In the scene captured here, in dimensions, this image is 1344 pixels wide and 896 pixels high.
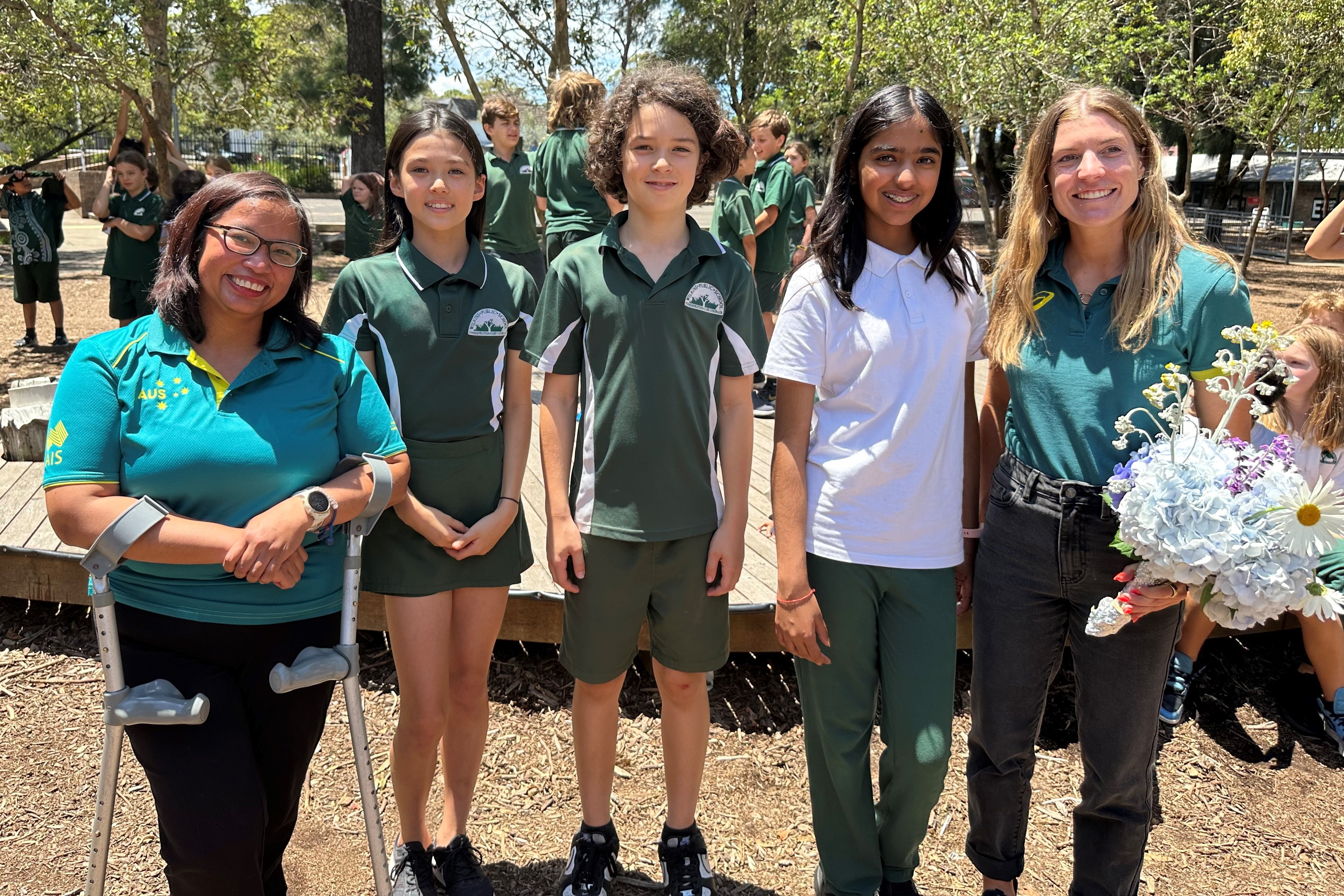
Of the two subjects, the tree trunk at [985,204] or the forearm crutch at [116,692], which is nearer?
the forearm crutch at [116,692]

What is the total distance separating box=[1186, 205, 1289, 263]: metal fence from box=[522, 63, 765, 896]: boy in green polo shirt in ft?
65.2

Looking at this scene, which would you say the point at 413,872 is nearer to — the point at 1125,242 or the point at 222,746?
the point at 222,746

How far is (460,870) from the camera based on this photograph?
2797mm

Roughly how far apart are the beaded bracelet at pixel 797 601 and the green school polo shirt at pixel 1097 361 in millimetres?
625

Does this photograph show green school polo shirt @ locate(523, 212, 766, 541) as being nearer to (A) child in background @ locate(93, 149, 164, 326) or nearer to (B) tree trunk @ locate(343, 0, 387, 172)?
(A) child in background @ locate(93, 149, 164, 326)

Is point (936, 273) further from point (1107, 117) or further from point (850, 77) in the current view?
point (850, 77)

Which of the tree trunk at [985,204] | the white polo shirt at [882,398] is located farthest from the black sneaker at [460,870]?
the tree trunk at [985,204]

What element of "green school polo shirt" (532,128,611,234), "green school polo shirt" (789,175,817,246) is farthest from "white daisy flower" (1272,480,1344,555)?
"green school polo shirt" (789,175,817,246)

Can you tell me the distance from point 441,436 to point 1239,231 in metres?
32.0

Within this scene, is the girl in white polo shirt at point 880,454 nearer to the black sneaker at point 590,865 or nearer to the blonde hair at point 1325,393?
the black sneaker at point 590,865

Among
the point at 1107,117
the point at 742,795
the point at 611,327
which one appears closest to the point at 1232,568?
the point at 1107,117

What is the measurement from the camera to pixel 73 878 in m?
3.00

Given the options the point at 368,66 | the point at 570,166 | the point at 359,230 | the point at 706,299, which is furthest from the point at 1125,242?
the point at 368,66

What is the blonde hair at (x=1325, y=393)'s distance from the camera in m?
3.81
